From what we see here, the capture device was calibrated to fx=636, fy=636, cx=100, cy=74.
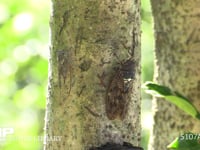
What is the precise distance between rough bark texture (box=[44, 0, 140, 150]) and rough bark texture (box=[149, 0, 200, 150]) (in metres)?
0.29

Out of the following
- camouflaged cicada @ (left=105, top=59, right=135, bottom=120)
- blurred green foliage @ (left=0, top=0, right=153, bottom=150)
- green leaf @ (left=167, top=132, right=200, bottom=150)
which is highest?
blurred green foliage @ (left=0, top=0, right=153, bottom=150)

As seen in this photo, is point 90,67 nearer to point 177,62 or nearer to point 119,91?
point 119,91

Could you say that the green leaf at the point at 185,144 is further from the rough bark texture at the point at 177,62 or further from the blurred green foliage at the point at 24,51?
the blurred green foliage at the point at 24,51

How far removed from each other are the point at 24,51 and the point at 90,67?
1449 mm

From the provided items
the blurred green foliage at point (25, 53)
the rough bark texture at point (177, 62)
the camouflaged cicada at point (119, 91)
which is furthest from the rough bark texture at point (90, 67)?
the blurred green foliage at point (25, 53)

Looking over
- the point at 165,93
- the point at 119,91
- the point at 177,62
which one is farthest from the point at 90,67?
the point at 177,62

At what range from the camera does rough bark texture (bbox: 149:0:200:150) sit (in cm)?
110

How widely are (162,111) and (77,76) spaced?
372mm

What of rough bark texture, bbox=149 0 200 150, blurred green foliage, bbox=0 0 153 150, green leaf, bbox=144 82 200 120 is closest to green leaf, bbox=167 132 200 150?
green leaf, bbox=144 82 200 120

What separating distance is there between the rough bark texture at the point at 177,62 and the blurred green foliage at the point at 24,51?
99cm

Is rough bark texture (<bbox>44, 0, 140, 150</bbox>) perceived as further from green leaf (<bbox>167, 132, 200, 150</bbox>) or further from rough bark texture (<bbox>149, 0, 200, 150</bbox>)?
rough bark texture (<bbox>149, 0, 200, 150</bbox>)

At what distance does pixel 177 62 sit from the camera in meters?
1.11

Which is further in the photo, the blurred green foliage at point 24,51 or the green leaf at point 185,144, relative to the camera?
the blurred green foliage at point 24,51

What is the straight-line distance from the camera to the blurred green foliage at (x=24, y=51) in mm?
2166
